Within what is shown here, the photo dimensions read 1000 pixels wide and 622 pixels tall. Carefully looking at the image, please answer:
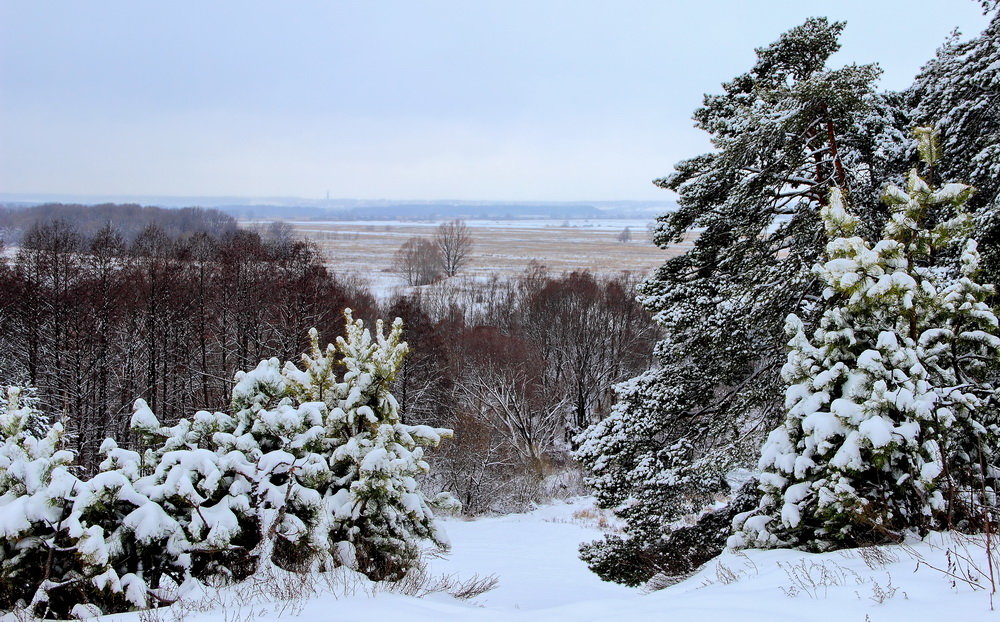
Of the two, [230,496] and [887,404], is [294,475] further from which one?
[887,404]

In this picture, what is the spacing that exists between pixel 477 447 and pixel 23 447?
64.6 feet

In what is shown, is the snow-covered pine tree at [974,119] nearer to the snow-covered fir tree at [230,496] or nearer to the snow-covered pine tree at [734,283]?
the snow-covered pine tree at [734,283]

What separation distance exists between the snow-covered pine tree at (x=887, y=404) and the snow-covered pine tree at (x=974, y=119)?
6.48 feet

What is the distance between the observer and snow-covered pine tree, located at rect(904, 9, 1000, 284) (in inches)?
289

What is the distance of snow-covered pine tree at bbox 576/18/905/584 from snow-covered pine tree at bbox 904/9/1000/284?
55cm

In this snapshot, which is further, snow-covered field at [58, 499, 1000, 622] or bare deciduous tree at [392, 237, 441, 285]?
bare deciduous tree at [392, 237, 441, 285]

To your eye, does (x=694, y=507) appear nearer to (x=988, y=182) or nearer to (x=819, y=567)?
(x=819, y=567)

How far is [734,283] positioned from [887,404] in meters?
4.06

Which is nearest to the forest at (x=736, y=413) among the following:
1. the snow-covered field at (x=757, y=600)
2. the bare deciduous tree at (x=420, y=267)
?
the snow-covered field at (x=757, y=600)

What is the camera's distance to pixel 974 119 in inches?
313

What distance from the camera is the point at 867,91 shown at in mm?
7949

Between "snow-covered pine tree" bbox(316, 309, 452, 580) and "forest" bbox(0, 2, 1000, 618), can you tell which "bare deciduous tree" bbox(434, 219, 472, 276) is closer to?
"forest" bbox(0, 2, 1000, 618)

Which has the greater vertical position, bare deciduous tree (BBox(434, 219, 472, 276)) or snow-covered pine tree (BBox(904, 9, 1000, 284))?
snow-covered pine tree (BBox(904, 9, 1000, 284))

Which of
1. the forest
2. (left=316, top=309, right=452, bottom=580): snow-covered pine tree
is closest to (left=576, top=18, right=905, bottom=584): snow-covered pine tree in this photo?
the forest
